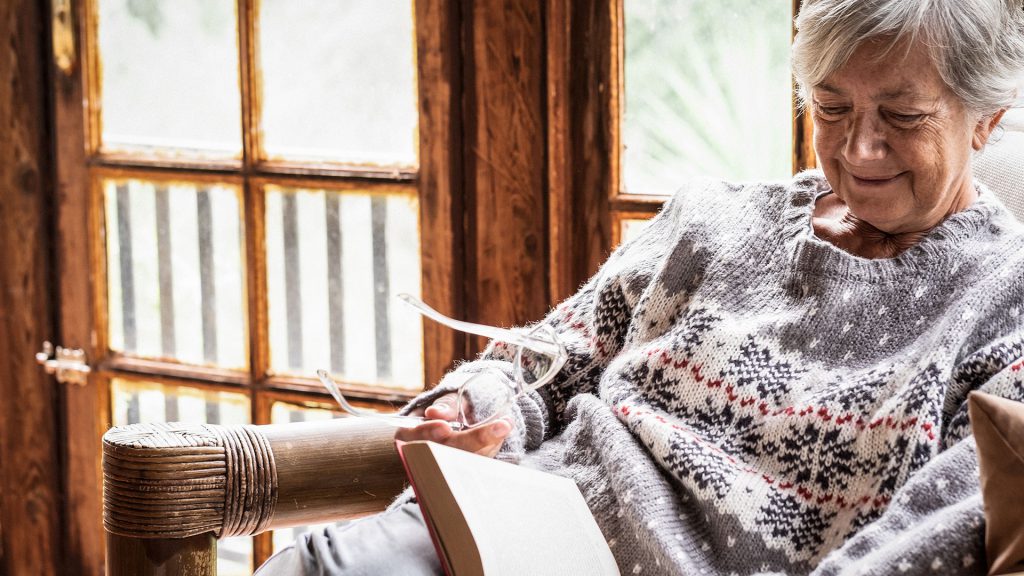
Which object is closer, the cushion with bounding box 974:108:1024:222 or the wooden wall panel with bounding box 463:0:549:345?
the cushion with bounding box 974:108:1024:222

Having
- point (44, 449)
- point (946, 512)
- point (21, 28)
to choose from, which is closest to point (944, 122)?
point (946, 512)

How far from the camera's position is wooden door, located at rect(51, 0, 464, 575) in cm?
197

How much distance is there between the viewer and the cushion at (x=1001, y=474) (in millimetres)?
836

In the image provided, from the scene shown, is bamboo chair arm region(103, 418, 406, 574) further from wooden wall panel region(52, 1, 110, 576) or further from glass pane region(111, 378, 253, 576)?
wooden wall panel region(52, 1, 110, 576)

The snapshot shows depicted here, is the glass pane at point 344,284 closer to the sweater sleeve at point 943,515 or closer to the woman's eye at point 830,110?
the woman's eye at point 830,110

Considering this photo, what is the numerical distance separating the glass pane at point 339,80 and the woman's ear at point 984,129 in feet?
3.22

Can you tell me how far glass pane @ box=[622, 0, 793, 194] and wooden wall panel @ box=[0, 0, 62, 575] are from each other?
120cm

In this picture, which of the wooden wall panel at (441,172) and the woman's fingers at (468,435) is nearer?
the woman's fingers at (468,435)

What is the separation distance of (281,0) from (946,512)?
1509mm

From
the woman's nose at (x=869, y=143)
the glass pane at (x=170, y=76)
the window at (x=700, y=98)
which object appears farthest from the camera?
the glass pane at (x=170, y=76)

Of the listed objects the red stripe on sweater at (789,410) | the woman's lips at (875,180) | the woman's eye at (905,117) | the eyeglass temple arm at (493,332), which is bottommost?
the red stripe on sweater at (789,410)

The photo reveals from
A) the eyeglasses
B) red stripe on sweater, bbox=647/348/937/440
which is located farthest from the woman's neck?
the eyeglasses

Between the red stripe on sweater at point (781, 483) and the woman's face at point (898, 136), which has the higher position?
the woman's face at point (898, 136)

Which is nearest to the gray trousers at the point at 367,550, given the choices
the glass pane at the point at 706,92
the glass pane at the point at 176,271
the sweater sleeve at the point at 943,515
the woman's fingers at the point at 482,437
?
the woman's fingers at the point at 482,437
